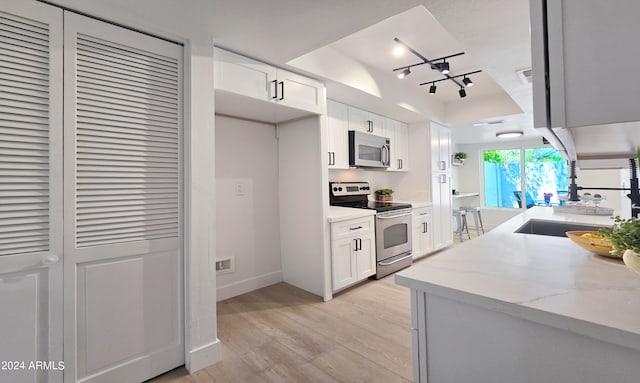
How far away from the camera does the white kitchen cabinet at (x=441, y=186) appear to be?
14.5 ft

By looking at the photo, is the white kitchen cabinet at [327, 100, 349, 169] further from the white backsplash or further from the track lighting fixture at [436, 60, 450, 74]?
the track lighting fixture at [436, 60, 450, 74]

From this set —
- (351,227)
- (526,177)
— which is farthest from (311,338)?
(526,177)

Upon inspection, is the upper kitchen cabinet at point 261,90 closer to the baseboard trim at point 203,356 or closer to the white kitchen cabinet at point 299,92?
the white kitchen cabinet at point 299,92

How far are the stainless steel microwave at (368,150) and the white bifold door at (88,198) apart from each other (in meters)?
2.06

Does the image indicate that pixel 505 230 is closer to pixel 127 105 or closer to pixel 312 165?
pixel 312 165

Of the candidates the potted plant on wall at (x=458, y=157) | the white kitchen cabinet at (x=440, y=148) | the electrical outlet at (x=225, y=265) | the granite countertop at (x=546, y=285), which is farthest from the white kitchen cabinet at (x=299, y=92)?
the potted plant on wall at (x=458, y=157)

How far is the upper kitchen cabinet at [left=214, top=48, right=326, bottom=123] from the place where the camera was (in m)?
2.04

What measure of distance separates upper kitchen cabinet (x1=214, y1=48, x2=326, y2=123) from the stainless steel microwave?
80 centimetres

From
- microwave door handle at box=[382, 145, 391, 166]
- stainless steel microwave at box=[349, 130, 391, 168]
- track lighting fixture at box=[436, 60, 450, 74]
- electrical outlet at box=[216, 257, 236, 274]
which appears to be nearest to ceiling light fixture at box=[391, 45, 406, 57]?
track lighting fixture at box=[436, 60, 450, 74]

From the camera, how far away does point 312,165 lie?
112 inches

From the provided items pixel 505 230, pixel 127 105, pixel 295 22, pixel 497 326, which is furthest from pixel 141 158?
pixel 505 230

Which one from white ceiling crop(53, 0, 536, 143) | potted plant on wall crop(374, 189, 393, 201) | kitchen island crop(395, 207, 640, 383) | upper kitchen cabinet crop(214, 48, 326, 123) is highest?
white ceiling crop(53, 0, 536, 143)

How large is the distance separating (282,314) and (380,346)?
0.92m

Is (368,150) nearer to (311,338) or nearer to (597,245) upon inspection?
(311,338)
